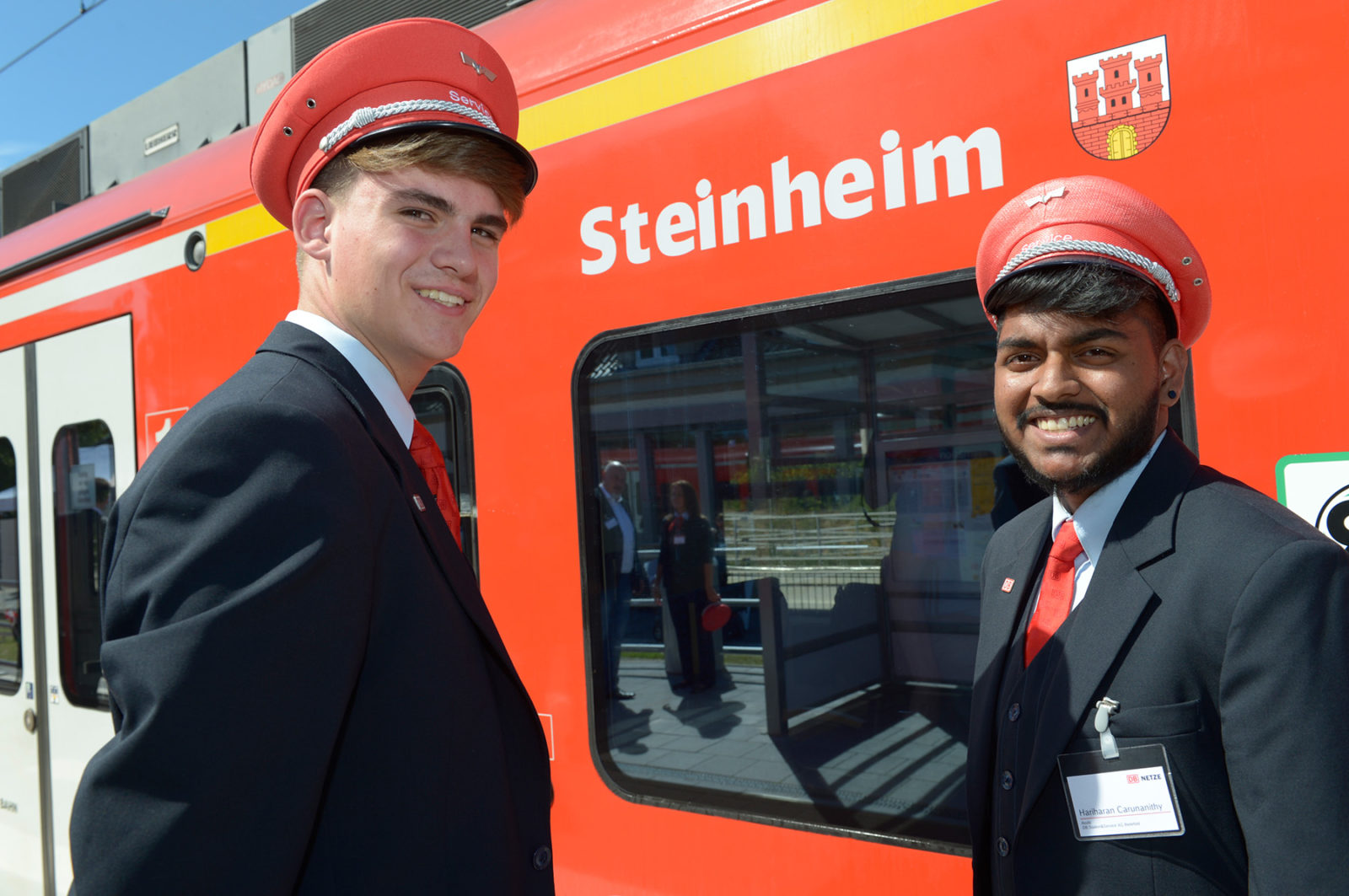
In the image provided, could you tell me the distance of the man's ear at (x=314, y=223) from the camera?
48.7 inches

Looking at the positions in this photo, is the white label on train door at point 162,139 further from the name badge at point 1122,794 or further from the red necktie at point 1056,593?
the name badge at point 1122,794

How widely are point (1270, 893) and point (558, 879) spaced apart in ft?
5.55

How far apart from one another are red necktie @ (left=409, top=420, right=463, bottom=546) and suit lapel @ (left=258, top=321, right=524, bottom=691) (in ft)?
0.46

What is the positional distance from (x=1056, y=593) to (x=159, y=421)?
3.14 meters

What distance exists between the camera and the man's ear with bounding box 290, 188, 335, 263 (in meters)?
1.24

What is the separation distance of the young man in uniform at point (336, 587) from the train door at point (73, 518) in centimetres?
274

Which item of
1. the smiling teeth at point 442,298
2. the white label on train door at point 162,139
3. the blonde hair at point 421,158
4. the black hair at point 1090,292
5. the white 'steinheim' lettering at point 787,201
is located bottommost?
the black hair at point 1090,292

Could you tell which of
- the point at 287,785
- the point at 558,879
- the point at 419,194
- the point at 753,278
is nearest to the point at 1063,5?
the point at 753,278

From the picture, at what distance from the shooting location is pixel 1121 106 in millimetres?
1644

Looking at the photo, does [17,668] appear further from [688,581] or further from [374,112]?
[374,112]

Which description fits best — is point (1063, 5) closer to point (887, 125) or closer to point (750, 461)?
point (887, 125)

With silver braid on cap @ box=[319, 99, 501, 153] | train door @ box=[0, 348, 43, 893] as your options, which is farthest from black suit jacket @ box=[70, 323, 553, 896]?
train door @ box=[0, 348, 43, 893]

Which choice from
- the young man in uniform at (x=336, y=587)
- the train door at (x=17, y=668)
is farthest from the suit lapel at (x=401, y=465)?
the train door at (x=17, y=668)

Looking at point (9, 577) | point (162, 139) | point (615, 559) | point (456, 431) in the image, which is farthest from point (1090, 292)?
point (9, 577)
